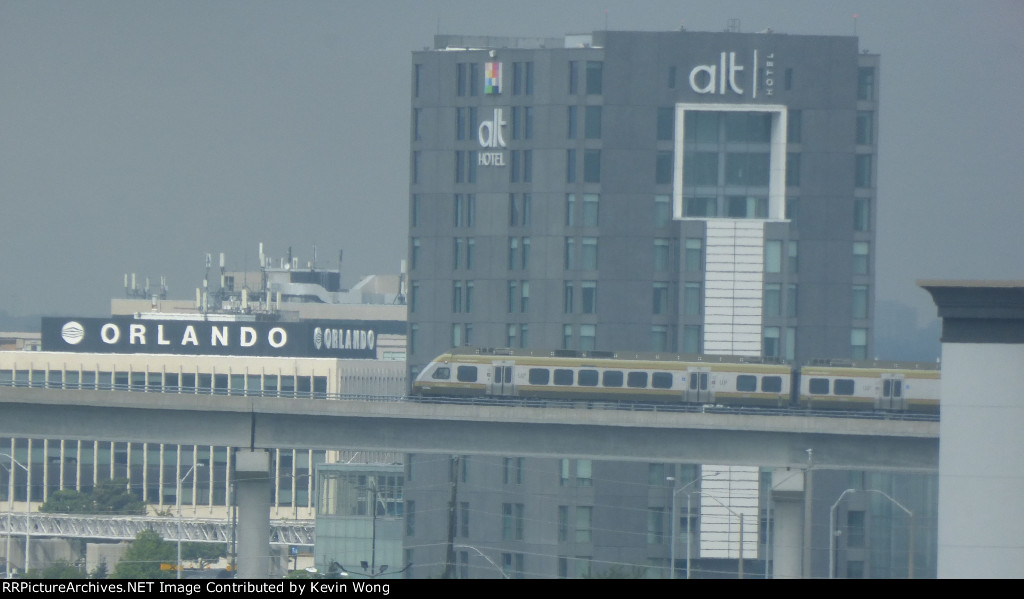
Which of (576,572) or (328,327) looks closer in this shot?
(576,572)

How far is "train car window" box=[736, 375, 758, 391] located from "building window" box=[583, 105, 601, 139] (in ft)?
103

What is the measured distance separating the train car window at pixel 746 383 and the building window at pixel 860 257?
31.3 meters

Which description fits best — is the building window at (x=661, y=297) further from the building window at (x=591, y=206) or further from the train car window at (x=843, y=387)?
the train car window at (x=843, y=387)

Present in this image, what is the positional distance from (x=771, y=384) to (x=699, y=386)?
11.8ft

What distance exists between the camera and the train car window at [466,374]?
233 feet

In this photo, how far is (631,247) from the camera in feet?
324

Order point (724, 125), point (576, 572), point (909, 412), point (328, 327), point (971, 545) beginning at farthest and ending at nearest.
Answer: point (328, 327), point (724, 125), point (576, 572), point (909, 412), point (971, 545)

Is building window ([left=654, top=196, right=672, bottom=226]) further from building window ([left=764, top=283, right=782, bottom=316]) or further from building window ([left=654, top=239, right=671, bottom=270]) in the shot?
building window ([left=764, top=283, right=782, bottom=316])

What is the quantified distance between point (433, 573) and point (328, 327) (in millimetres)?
101254

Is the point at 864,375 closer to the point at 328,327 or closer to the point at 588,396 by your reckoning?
the point at 588,396

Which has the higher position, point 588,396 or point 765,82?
point 765,82

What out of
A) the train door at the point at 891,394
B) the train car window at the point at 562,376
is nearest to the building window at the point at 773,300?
the train door at the point at 891,394

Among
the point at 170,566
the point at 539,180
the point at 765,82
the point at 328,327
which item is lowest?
the point at 170,566

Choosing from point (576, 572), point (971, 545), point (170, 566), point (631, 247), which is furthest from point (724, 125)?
point (971, 545)
